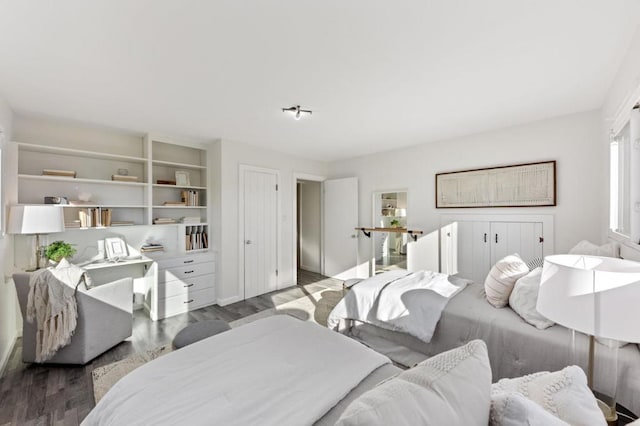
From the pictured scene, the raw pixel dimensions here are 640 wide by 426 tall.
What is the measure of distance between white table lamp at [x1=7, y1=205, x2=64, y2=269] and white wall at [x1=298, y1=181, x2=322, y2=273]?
4071 mm

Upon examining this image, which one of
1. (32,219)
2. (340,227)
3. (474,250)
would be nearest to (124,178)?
(32,219)

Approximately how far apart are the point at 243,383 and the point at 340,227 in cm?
413

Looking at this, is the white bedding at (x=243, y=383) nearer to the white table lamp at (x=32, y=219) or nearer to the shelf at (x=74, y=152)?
the white table lamp at (x=32, y=219)

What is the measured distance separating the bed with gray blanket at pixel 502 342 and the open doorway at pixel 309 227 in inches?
131

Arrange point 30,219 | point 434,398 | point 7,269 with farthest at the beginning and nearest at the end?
point 7,269, point 30,219, point 434,398

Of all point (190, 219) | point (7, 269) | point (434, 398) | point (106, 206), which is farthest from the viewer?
point (190, 219)

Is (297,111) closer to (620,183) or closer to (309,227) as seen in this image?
(620,183)

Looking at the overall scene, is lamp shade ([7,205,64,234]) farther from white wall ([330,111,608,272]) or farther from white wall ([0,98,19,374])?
white wall ([330,111,608,272])

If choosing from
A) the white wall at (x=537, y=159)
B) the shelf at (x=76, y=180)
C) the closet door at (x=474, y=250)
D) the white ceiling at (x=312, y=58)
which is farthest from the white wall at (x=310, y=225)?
the shelf at (x=76, y=180)

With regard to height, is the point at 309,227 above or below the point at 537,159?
below

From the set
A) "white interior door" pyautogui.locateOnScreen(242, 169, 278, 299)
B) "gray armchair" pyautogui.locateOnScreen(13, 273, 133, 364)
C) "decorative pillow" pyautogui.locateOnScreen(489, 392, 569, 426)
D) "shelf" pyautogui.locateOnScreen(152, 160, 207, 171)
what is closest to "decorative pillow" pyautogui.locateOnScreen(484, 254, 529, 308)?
"decorative pillow" pyautogui.locateOnScreen(489, 392, 569, 426)

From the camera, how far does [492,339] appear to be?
6.12 feet

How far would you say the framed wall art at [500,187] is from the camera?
3.08m

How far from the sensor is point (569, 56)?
1839mm
